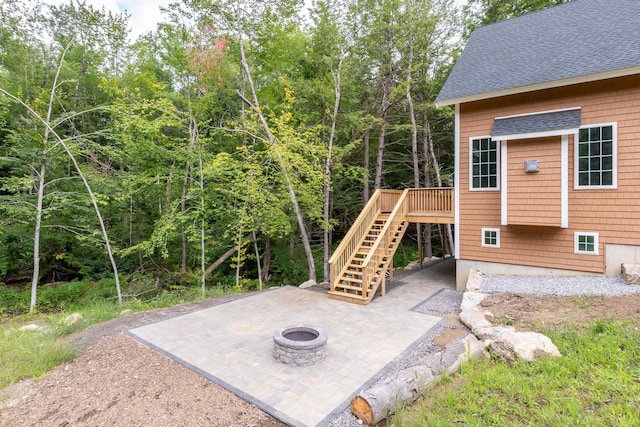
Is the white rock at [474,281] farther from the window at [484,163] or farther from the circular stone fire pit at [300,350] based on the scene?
the circular stone fire pit at [300,350]

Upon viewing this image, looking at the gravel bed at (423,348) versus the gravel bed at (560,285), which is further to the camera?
the gravel bed at (560,285)

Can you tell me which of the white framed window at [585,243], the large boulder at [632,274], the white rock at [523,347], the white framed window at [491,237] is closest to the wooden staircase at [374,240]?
the white framed window at [491,237]

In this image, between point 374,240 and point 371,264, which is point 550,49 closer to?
point 374,240

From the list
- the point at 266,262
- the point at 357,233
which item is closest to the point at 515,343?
the point at 357,233

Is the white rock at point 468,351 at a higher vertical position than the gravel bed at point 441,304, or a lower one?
higher

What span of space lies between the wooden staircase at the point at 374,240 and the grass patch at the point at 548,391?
3.68 m

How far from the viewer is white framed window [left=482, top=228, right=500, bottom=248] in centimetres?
805

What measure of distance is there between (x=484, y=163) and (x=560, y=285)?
327cm

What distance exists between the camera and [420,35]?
11.8 m

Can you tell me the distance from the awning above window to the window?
487mm

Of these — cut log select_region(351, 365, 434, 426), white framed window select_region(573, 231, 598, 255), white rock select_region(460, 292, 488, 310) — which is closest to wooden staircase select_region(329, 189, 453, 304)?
white rock select_region(460, 292, 488, 310)

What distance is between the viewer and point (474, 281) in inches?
299

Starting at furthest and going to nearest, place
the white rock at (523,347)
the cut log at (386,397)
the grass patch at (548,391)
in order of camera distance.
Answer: the white rock at (523,347), the cut log at (386,397), the grass patch at (548,391)

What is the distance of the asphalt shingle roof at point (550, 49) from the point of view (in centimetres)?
681
